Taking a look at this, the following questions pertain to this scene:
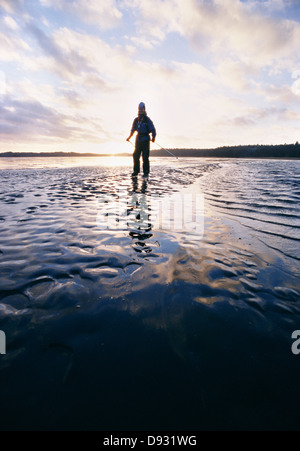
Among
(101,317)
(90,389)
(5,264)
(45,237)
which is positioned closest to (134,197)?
(45,237)

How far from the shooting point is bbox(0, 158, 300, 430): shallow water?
1.27 metres

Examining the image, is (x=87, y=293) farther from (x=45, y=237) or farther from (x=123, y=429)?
(x=45, y=237)

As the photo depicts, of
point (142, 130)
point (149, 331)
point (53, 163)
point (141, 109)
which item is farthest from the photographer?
point (53, 163)

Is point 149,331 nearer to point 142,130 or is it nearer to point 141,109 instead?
point 142,130

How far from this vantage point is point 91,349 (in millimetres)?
1646

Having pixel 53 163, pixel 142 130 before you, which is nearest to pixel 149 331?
pixel 142 130

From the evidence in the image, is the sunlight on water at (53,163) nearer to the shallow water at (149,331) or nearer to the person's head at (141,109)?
the person's head at (141,109)

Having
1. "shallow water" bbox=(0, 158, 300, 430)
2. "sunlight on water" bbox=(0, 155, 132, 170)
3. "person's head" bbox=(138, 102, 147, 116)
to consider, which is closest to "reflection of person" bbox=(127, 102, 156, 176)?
"person's head" bbox=(138, 102, 147, 116)

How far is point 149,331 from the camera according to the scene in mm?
1816

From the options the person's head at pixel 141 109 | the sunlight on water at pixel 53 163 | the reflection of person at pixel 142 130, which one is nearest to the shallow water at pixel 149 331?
the reflection of person at pixel 142 130

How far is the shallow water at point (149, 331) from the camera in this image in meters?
1.27

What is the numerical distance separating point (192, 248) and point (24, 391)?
2.68 meters

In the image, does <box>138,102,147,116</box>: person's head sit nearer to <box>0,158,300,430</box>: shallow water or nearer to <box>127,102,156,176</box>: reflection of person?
<box>127,102,156,176</box>: reflection of person

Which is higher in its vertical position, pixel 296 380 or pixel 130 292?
pixel 130 292
